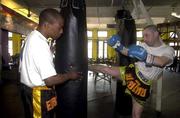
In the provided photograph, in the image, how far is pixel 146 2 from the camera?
791cm

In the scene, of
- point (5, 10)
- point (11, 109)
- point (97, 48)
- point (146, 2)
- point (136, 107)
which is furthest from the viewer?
point (97, 48)

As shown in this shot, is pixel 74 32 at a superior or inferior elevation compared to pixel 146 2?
inferior

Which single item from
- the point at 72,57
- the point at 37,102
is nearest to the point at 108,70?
the point at 72,57

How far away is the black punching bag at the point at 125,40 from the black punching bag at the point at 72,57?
1972 millimetres

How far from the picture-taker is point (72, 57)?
2688mm

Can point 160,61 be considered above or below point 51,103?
above

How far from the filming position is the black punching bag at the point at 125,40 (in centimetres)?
467

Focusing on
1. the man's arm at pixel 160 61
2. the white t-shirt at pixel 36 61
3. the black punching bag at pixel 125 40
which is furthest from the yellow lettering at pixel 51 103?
the black punching bag at pixel 125 40

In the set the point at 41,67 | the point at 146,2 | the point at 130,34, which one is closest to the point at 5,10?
the point at 146,2

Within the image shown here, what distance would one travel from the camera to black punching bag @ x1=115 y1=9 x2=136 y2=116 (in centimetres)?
467

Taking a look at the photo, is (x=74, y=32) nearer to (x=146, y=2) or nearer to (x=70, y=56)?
(x=70, y=56)

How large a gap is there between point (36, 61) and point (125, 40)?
2.84 m

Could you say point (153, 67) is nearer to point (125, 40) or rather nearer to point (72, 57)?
point (72, 57)

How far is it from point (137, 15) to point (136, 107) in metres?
1.70
